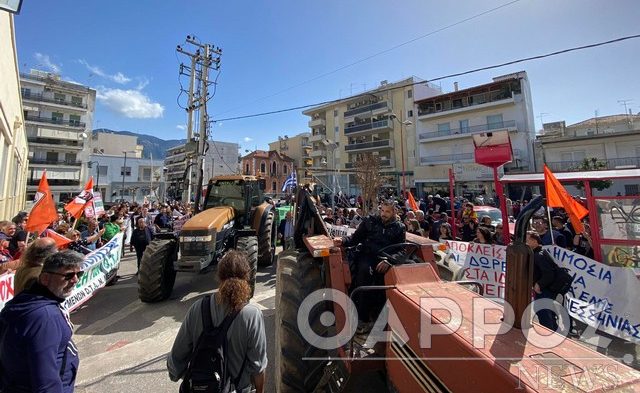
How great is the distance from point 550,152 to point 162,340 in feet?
109

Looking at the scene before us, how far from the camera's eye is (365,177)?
22906 millimetres

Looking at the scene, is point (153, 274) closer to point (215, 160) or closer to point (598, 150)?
point (598, 150)

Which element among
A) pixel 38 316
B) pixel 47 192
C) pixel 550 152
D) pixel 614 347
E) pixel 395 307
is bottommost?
pixel 614 347

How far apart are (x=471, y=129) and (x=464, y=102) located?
339 centimetres

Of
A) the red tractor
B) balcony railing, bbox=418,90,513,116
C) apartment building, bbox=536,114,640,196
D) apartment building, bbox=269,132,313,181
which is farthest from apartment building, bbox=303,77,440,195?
the red tractor

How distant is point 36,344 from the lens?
1.60m

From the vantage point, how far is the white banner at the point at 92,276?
3795mm

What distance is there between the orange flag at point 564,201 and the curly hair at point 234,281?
5.49m

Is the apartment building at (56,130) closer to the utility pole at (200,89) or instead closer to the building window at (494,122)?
the utility pole at (200,89)

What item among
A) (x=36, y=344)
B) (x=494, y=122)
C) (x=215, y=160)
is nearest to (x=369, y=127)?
(x=494, y=122)

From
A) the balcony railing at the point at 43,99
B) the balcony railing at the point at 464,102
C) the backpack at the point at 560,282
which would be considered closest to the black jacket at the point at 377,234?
the backpack at the point at 560,282

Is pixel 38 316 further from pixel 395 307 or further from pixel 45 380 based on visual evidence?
pixel 395 307

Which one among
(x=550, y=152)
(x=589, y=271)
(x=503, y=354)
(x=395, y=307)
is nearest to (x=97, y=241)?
(x=395, y=307)

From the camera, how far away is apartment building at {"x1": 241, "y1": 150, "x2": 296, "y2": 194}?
5559 cm
